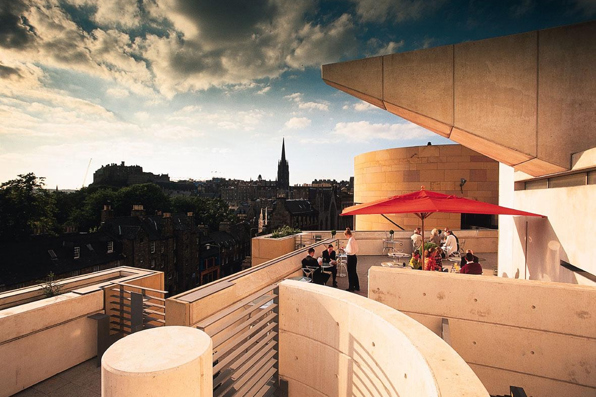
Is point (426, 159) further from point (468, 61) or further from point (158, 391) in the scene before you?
point (158, 391)

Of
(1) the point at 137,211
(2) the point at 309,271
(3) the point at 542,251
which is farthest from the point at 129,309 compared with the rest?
(1) the point at 137,211

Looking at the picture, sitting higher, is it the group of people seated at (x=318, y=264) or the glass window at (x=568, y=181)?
the glass window at (x=568, y=181)

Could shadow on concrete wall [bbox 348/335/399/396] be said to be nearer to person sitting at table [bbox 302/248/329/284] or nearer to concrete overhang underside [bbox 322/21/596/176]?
person sitting at table [bbox 302/248/329/284]

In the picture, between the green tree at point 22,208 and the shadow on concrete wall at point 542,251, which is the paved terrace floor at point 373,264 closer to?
the shadow on concrete wall at point 542,251

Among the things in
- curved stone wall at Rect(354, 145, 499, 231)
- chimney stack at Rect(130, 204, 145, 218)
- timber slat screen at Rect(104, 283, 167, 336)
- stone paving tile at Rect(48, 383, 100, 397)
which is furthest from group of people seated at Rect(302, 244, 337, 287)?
chimney stack at Rect(130, 204, 145, 218)

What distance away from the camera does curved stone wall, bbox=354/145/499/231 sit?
19.3m

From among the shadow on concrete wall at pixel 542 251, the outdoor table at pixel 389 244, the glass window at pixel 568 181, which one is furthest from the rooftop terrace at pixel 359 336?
the outdoor table at pixel 389 244

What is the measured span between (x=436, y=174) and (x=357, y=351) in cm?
1836

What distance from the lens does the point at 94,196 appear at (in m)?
60.4

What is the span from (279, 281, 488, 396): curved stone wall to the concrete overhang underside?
5.16 metres

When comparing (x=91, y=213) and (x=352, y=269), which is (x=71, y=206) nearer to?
(x=91, y=213)

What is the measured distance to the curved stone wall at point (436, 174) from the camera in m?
19.3

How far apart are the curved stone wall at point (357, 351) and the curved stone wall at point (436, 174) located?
1698cm

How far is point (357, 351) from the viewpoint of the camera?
153 inches
